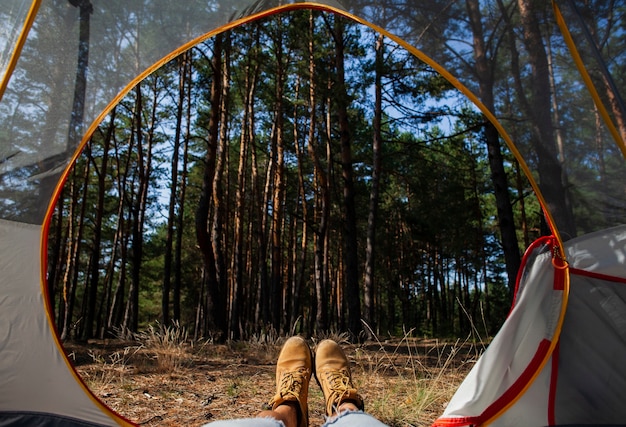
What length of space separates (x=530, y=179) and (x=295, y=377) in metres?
1.31

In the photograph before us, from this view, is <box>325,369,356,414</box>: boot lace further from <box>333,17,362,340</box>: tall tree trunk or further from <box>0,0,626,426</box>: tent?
<box>333,17,362,340</box>: tall tree trunk

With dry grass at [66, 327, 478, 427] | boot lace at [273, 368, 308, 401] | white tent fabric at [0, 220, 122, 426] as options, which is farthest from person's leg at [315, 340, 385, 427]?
white tent fabric at [0, 220, 122, 426]

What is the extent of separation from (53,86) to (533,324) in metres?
2.08

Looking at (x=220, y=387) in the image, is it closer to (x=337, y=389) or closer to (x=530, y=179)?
(x=337, y=389)

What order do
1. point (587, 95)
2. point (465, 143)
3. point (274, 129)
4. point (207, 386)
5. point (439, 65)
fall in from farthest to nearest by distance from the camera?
point (465, 143) < point (274, 129) < point (207, 386) < point (439, 65) < point (587, 95)

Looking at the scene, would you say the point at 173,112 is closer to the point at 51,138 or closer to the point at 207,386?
the point at 207,386

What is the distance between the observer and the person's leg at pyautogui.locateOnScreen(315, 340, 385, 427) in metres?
1.58

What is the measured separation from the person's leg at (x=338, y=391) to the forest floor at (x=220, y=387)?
48cm

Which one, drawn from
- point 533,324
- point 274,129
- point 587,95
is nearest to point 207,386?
point 533,324

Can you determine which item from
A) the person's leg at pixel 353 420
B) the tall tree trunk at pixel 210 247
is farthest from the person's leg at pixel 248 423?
the tall tree trunk at pixel 210 247

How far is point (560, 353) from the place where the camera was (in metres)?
1.83

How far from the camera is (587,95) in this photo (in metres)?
1.72

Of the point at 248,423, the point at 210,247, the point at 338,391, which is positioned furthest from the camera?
the point at 210,247

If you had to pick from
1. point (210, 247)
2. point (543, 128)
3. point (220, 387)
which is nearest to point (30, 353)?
point (220, 387)
